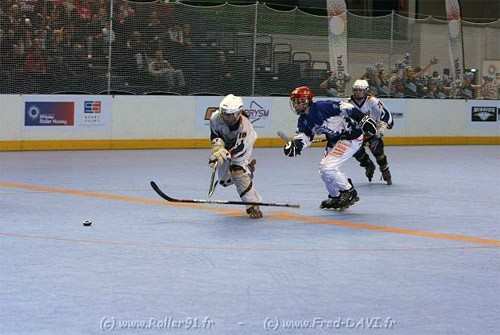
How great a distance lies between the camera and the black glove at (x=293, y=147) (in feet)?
36.2

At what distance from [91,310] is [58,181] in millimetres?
8022

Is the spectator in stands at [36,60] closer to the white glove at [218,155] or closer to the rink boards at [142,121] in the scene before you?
the rink boards at [142,121]

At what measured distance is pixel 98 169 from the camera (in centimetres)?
1583

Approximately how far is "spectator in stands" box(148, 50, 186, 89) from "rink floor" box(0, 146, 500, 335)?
5557mm

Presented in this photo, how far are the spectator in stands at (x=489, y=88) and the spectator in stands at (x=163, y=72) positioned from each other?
7893 mm

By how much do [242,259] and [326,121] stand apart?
3.75m

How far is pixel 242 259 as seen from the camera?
8180 millimetres

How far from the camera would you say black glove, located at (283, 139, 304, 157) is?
11039 mm

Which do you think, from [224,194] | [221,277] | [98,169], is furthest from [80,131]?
[221,277]

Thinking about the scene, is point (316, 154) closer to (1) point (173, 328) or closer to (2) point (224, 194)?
(2) point (224, 194)

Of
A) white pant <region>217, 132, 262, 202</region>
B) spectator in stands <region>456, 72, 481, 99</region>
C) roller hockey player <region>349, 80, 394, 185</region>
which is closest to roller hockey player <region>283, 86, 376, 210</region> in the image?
white pant <region>217, 132, 262, 202</region>

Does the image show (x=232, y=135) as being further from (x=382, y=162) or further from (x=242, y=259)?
(x=382, y=162)

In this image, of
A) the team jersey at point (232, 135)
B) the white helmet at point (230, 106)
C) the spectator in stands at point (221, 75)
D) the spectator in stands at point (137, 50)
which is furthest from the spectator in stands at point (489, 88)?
the white helmet at point (230, 106)

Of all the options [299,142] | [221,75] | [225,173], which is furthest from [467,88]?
[225,173]
